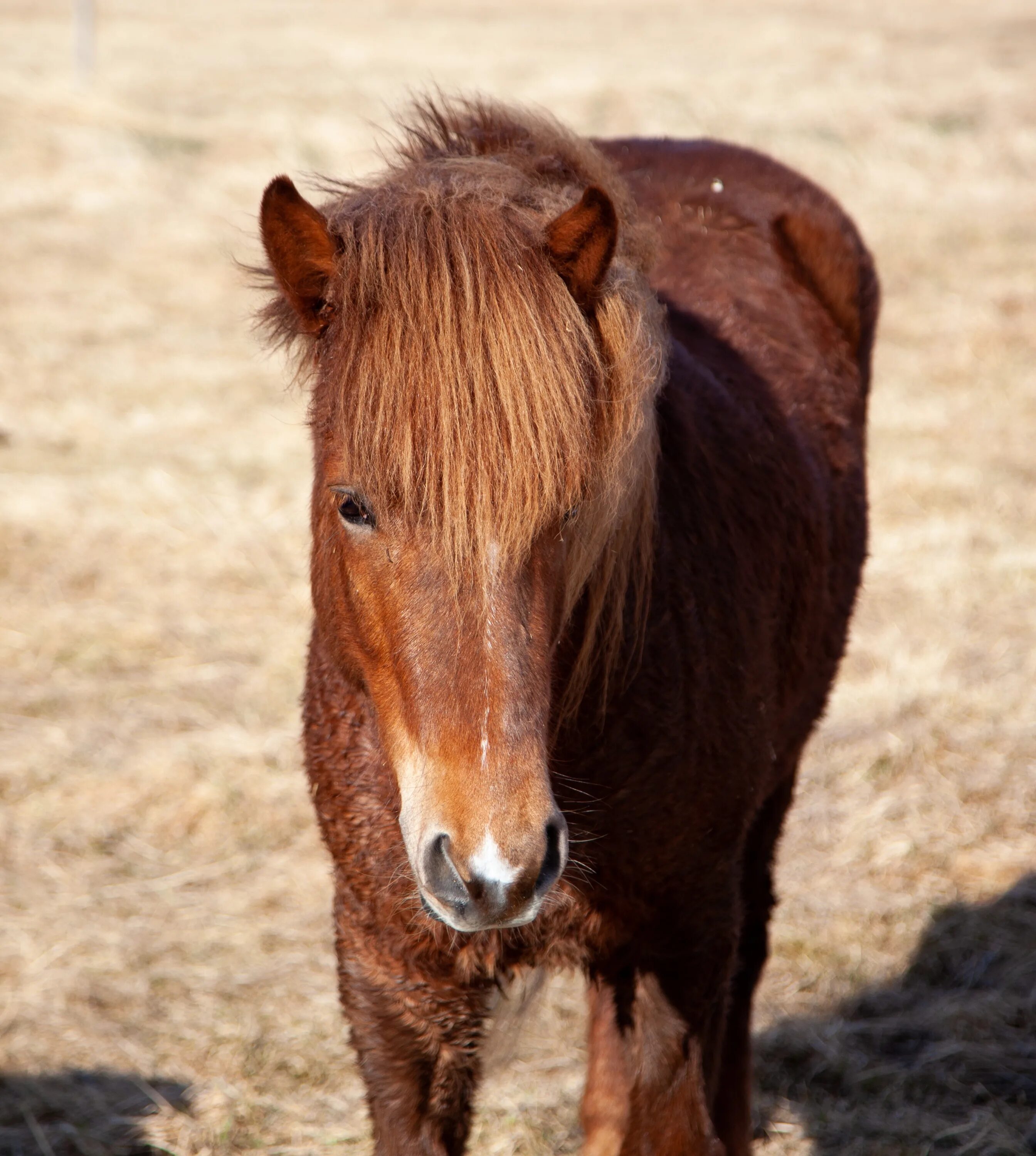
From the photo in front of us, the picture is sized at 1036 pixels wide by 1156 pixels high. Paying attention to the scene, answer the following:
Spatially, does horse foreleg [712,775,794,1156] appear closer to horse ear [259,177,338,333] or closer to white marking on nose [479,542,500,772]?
white marking on nose [479,542,500,772]

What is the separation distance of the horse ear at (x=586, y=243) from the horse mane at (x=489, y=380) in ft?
0.08

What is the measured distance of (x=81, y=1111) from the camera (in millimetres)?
3332

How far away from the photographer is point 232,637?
5.93 m

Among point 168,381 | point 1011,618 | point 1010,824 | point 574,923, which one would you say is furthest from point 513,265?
point 168,381

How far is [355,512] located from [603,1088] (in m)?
1.76

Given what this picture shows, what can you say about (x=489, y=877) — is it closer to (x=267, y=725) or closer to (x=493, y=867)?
(x=493, y=867)

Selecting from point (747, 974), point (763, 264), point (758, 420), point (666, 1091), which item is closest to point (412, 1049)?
point (666, 1091)

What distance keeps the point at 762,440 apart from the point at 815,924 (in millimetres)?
1893

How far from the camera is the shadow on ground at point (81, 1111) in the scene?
3.20 metres

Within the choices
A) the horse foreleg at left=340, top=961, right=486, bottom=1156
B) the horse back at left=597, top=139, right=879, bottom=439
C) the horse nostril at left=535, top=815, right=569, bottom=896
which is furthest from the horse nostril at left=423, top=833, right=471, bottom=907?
the horse back at left=597, top=139, right=879, bottom=439

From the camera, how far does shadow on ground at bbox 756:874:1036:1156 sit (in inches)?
127

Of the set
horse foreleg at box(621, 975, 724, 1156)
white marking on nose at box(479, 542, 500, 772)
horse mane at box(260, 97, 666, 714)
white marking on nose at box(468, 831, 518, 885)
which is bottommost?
horse foreleg at box(621, 975, 724, 1156)

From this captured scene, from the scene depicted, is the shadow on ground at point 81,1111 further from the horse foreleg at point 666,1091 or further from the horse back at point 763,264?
the horse back at point 763,264

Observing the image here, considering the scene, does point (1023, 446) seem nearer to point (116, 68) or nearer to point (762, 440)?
point (762, 440)
